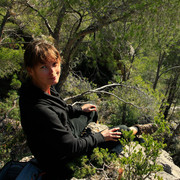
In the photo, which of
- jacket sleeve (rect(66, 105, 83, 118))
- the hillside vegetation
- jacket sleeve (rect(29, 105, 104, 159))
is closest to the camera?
jacket sleeve (rect(29, 105, 104, 159))

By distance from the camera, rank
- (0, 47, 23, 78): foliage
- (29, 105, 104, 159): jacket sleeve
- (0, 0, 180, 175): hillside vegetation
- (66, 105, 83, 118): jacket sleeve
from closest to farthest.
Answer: (29, 105, 104, 159): jacket sleeve
(66, 105, 83, 118): jacket sleeve
(0, 0, 180, 175): hillside vegetation
(0, 47, 23, 78): foliage

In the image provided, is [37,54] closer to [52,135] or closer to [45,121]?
[45,121]

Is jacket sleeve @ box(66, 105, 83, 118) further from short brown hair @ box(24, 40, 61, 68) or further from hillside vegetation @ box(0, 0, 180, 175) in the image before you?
short brown hair @ box(24, 40, 61, 68)

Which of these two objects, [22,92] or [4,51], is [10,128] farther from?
[22,92]

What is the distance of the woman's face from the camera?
4.38 ft

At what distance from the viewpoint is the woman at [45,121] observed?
3.82 ft

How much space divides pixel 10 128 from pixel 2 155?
169 centimetres

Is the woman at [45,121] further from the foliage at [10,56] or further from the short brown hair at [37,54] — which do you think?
the foliage at [10,56]

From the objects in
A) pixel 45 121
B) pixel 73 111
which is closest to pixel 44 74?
pixel 45 121

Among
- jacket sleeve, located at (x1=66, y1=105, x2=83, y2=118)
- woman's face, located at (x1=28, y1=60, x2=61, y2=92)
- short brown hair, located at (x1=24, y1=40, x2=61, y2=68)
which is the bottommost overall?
jacket sleeve, located at (x1=66, y1=105, x2=83, y2=118)

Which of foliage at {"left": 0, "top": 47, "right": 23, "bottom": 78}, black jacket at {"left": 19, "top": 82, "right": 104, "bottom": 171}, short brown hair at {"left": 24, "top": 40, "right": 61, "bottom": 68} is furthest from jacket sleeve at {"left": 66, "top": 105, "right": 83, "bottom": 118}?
foliage at {"left": 0, "top": 47, "right": 23, "bottom": 78}

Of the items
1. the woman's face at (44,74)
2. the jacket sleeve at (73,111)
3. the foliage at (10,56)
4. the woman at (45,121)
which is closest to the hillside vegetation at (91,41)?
the foliage at (10,56)

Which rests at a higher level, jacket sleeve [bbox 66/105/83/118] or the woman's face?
the woman's face

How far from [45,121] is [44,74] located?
44cm
